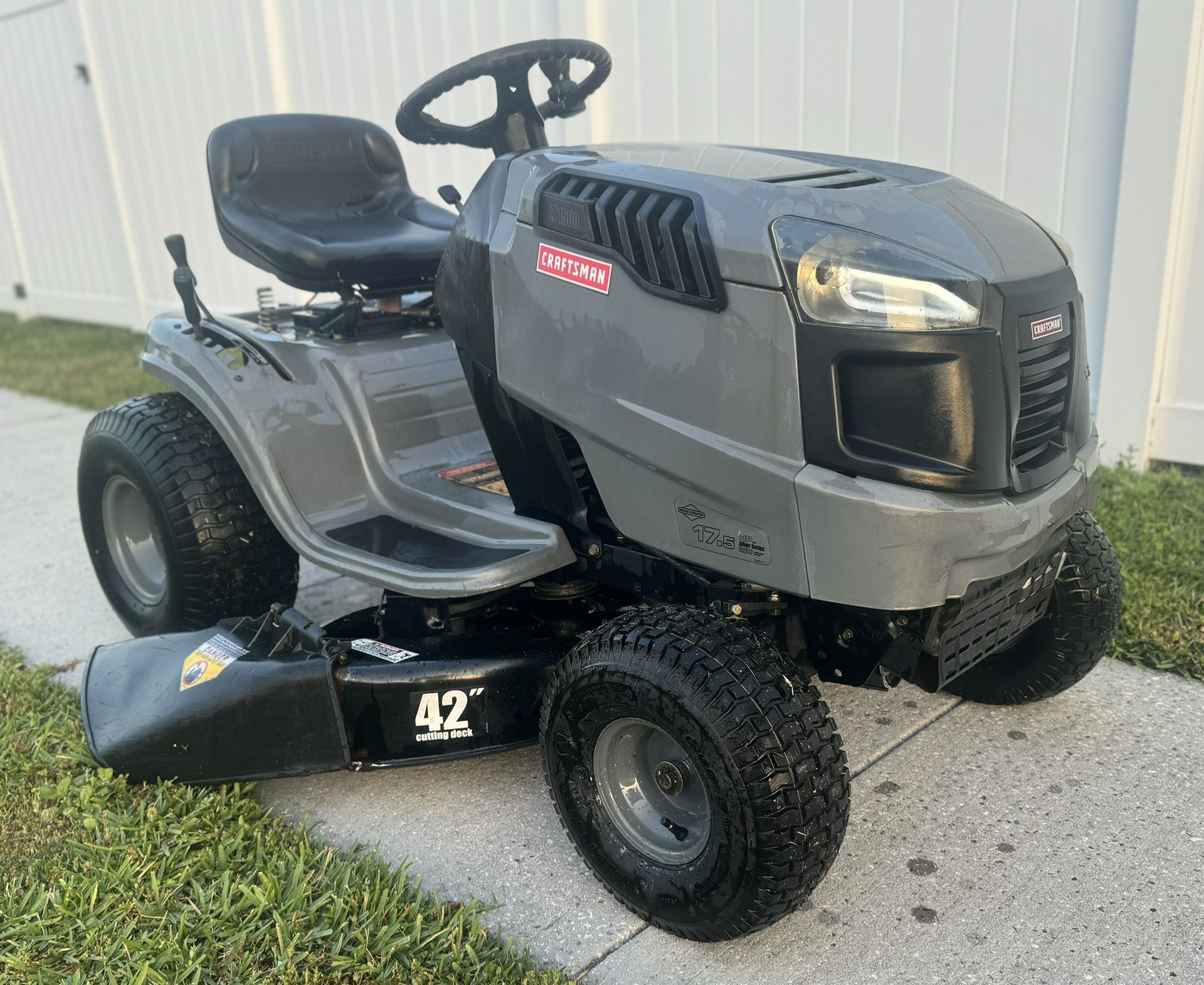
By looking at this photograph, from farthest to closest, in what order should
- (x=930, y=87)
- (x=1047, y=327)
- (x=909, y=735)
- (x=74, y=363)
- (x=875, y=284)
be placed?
(x=74, y=363)
(x=930, y=87)
(x=909, y=735)
(x=1047, y=327)
(x=875, y=284)

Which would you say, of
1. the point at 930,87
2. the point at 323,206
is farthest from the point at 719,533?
→ the point at 930,87

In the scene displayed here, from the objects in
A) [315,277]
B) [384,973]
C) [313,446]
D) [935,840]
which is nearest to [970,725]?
[935,840]

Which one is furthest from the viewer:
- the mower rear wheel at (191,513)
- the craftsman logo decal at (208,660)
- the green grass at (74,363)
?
Result: the green grass at (74,363)

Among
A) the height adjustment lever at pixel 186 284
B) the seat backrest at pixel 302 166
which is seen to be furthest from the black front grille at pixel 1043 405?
the seat backrest at pixel 302 166

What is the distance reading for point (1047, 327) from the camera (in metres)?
1.75

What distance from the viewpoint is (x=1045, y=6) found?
376 centimetres

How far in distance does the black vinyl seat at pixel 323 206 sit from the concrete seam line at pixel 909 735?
154 cm

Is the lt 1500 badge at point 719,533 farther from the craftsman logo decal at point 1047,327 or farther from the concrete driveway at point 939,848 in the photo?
the concrete driveway at point 939,848

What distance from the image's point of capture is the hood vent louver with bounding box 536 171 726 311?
1.74m

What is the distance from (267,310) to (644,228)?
5.25 feet

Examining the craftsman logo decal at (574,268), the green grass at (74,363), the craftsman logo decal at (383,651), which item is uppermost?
the craftsman logo decal at (574,268)

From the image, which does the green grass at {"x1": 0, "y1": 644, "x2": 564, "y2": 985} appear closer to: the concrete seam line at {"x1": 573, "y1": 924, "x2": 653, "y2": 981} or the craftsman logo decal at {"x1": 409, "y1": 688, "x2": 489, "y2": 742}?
the concrete seam line at {"x1": 573, "y1": 924, "x2": 653, "y2": 981}

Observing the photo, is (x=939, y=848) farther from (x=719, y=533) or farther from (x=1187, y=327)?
(x=1187, y=327)

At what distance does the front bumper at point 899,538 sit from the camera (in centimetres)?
163
